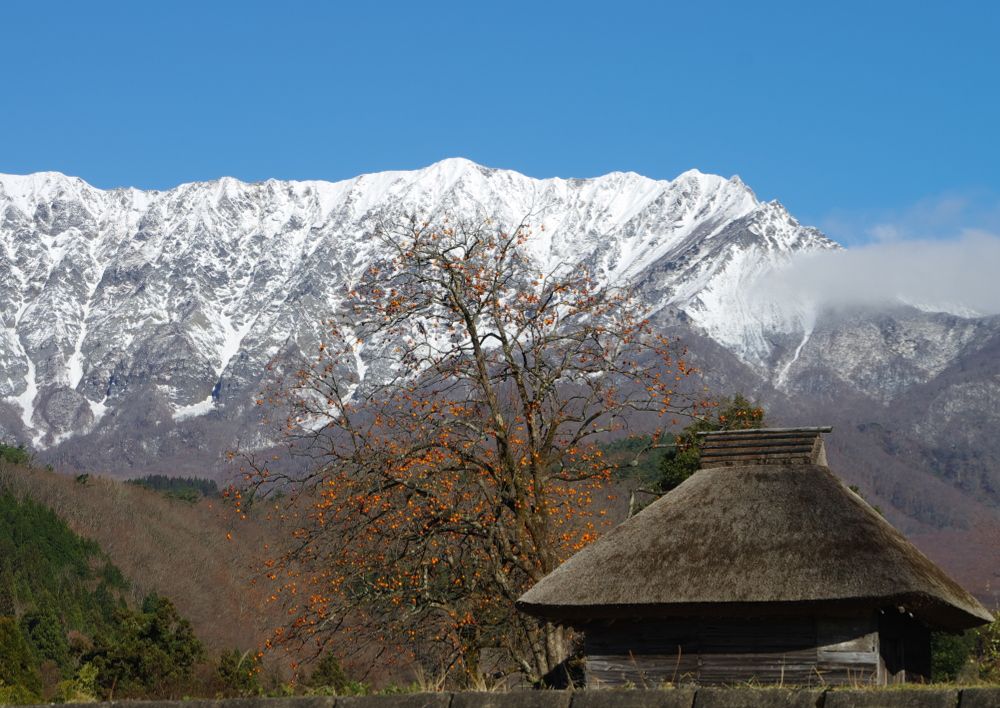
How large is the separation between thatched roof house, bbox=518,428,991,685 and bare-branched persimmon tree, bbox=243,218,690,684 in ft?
6.98

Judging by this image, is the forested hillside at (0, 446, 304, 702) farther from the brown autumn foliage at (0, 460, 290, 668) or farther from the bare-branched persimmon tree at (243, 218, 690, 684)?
the bare-branched persimmon tree at (243, 218, 690, 684)

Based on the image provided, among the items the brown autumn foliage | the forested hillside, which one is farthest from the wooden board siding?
the brown autumn foliage

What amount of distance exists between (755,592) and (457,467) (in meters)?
6.03

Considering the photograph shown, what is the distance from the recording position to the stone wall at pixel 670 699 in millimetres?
10125

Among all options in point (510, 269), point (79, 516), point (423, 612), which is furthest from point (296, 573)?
point (79, 516)

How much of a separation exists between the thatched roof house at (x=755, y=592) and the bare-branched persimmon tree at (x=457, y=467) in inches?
83.7

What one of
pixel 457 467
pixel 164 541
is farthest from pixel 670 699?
pixel 164 541

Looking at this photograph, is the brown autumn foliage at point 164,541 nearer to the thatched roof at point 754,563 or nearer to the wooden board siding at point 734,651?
the thatched roof at point 754,563

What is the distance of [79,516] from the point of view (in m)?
129

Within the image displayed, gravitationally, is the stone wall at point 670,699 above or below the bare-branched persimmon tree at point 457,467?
below

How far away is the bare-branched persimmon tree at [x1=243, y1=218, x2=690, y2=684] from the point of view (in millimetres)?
24438

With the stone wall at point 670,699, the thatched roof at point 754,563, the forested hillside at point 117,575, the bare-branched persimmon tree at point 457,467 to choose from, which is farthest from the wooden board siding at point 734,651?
the forested hillside at point 117,575

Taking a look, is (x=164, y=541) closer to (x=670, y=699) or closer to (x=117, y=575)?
(x=117, y=575)

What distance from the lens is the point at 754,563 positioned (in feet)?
70.1
